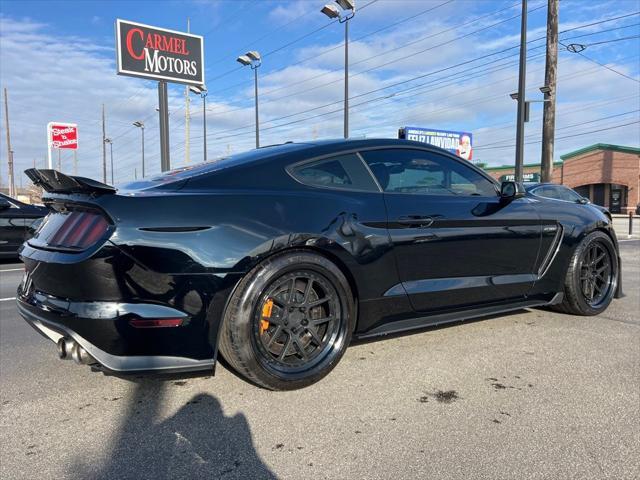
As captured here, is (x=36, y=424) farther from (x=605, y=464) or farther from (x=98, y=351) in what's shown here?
(x=605, y=464)

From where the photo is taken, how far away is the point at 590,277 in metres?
4.54

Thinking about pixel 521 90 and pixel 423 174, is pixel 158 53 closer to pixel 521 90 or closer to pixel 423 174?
pixel 521 90

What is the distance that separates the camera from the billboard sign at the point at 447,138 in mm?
20391

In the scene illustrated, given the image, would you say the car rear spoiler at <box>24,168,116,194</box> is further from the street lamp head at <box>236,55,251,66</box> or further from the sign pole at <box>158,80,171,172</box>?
the street lamp head at <box>236,55,251,66</box>

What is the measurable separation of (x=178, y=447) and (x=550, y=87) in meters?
17.5

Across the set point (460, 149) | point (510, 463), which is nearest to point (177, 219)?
point (510, 463)

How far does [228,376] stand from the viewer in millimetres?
3215

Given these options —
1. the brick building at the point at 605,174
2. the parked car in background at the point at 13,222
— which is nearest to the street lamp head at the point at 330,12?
the parked car in background at the point at 13,222

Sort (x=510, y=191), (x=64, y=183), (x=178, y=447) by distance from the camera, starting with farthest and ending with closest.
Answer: (x=510, y=191), (x=64, y=183), (x=178, y=447)

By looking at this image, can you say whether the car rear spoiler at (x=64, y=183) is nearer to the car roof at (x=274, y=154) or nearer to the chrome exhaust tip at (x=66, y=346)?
the car roof at (x=274, y=154)

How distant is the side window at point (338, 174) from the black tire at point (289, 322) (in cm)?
50

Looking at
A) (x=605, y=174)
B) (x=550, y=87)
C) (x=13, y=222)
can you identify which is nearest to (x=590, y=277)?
(x=13, y=222)

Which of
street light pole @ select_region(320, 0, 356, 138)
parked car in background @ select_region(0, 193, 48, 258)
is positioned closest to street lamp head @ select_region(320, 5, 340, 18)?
street light pole @ select_region(320, 0, 356, 138)

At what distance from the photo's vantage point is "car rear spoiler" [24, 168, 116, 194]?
102 inches
